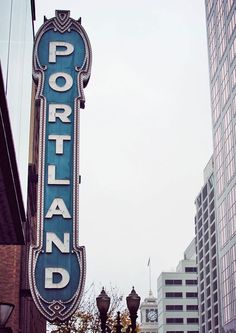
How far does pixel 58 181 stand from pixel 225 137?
82.7 metres

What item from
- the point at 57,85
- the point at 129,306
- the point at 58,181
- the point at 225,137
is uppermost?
the point at 225,137

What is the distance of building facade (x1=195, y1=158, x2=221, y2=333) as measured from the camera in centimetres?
14512

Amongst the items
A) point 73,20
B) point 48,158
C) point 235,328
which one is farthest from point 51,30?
point 235,328

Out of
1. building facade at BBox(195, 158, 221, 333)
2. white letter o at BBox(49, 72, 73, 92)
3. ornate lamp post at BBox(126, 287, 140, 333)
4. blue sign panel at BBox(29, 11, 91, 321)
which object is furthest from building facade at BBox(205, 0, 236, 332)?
ornate lamp post at BBox(126, 287, 140, 333)

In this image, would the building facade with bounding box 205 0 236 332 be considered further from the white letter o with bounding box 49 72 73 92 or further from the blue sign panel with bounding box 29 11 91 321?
the white letter o with bounding box 49 72 73 92

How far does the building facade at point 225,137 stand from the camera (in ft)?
327

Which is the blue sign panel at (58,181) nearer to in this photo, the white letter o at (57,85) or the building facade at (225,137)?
the white letter o at (57,85)

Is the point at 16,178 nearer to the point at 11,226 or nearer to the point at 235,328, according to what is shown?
the point at 11,226

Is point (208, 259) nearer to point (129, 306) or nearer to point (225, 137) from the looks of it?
point (225, 137)

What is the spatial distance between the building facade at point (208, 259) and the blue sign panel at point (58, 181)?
116 meters

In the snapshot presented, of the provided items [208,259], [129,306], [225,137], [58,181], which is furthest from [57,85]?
[208,259]

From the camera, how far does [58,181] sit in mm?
25234

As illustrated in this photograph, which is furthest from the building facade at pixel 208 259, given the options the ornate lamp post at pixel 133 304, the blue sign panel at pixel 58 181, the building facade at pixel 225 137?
the ornate lamp post at pixel 133 304

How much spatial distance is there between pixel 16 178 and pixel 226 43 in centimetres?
9477
